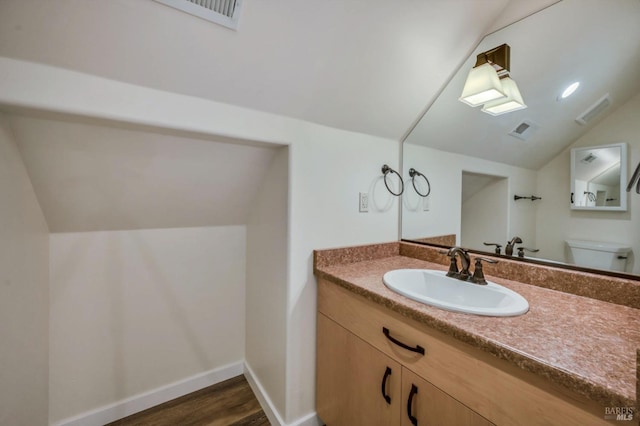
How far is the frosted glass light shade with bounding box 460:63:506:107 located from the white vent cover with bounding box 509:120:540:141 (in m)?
0.17

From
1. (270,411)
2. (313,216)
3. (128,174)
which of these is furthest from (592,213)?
(128,174)

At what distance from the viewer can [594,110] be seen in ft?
3.29

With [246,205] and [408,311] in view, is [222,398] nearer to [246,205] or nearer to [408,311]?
[246,205]

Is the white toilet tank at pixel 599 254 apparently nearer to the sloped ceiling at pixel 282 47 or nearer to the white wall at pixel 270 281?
the sloped ceiling at pixel 282 47

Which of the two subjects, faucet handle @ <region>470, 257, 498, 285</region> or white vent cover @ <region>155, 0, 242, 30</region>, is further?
faucet handle @ <region>470, 257, 498, 285</region>

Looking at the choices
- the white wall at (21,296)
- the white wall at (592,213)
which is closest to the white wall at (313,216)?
the white wall at (592,213)

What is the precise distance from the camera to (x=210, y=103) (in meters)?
1.07

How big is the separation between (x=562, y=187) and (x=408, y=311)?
0.93m

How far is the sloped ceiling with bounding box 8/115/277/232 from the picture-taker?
1.02m

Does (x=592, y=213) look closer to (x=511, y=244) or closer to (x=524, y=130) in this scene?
(x=511, y=244)

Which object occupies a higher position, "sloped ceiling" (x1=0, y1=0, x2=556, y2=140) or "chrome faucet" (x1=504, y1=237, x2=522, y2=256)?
"sloped ceiling" (x1=0, y1=0, x2=556, y2=140)

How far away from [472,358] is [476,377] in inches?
1.8

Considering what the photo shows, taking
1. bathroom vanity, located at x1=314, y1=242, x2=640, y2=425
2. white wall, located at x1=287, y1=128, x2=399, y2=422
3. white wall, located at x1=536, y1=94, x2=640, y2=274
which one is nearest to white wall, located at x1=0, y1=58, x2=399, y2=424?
white wall, located at x1=287, y1=128, x2=399, y2=422

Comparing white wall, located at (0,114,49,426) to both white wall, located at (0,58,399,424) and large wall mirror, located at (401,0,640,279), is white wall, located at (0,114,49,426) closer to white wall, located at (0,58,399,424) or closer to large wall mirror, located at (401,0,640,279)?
white wall, located at (0,58,399,424)
